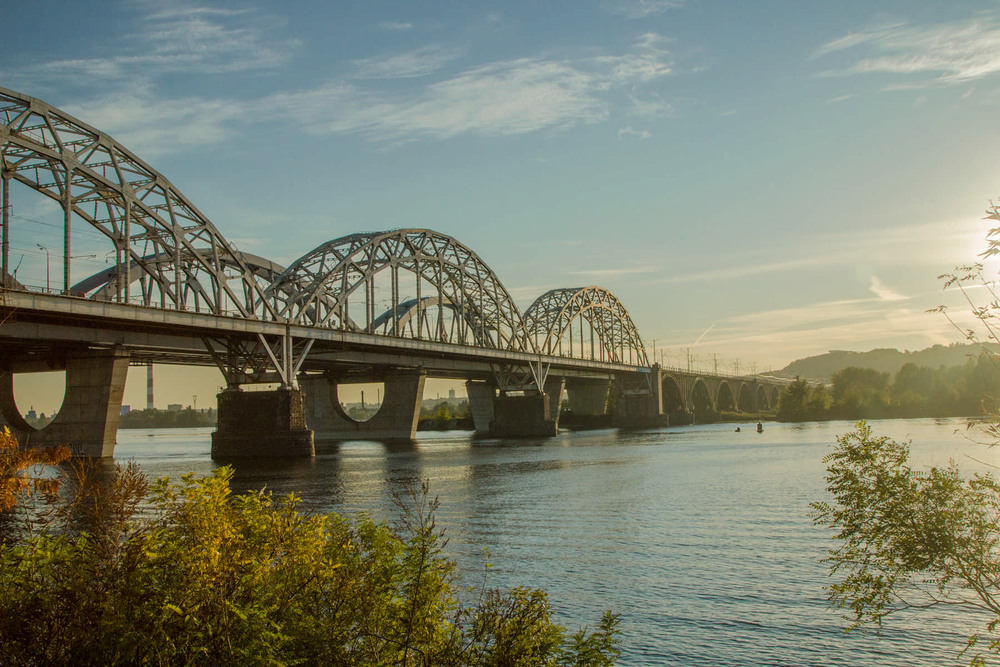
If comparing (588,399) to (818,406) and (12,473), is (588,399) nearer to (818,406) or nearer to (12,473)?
(818,406)

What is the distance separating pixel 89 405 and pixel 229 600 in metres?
59.0

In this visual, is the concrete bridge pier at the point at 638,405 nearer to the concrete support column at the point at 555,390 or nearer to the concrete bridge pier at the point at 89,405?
the concrete support column at the point at 555,390

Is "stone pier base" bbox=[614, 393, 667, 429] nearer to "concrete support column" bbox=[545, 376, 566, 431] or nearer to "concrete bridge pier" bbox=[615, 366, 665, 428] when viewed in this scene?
"concrete bridge pier" bbox=[615, 366, 665, 428]

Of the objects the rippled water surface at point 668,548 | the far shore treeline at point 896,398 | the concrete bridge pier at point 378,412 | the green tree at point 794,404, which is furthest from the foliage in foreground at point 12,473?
the green tree at point 794,404

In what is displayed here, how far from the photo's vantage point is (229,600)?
8289 mm

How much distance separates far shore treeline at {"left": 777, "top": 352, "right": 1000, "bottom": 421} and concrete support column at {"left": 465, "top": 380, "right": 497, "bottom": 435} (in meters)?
75.0

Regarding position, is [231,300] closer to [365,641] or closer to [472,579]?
[472,579]

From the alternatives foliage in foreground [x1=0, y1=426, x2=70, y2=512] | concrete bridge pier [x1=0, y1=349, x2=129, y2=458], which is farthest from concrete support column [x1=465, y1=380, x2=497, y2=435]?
foliage in foreground [x1=0, y1=426, x2=70, y2=512]

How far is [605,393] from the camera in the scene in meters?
191

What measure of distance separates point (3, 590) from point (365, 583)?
3.71 metres

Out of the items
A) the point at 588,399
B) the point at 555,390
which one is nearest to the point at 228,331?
the point at 555,390

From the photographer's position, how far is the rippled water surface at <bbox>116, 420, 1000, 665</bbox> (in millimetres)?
16141

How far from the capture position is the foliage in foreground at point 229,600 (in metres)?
8.05

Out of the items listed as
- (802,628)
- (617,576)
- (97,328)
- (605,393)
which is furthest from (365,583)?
(605,393)
